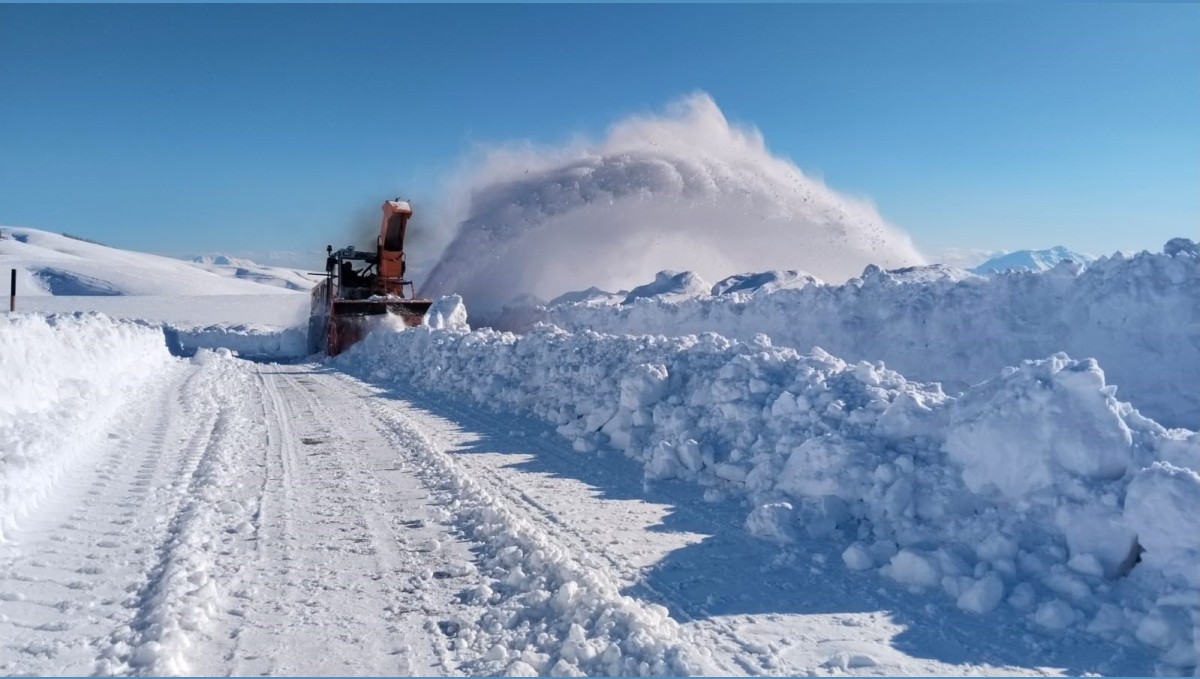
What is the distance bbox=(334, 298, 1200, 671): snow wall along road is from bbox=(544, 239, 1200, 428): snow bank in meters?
4.18

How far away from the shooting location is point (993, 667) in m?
3.35

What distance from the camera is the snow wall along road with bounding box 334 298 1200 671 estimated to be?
3824mm

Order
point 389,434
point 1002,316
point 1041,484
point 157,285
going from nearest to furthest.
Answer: point 1041,484, point 389,434, point 1002,316, point 157,285

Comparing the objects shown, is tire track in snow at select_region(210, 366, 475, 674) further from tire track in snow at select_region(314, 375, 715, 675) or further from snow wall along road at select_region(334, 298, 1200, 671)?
snow wall along road at select_region(334, 298, 1200, 671)

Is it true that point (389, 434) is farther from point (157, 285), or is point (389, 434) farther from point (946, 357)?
point (157, 285)

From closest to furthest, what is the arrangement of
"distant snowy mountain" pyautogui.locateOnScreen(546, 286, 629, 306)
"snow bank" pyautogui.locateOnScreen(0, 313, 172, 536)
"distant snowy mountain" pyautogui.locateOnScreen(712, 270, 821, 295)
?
"snow bank" pyautogui.locateOnScreen(0, 313, 172, 536), "distant snowy mountain" pyautogui.locateOnScreen(712, 270, 821, 295), "distant snowy mountain" pyautogui.locateOnScreen(546, 286, 629, 306)

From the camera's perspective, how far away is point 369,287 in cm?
2320

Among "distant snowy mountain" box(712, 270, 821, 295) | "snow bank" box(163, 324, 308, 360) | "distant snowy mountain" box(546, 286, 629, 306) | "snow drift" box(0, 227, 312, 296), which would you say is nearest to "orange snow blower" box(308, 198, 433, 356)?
"snow bank" box(163, 324, 308, 360)

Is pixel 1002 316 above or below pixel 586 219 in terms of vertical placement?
below

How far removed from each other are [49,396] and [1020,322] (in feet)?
39.5

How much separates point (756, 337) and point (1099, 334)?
15.0 ft

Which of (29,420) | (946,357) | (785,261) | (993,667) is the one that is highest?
(785,261)

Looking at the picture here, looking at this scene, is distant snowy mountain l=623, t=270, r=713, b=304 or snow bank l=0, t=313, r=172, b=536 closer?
snow bank l=0, t=313, r=172, b=536

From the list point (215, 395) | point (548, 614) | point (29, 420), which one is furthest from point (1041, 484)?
point (215, 395)
